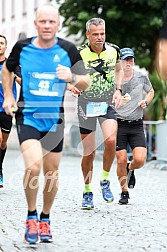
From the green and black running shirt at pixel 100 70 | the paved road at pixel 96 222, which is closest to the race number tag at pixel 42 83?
the paved road at pixel 96 222

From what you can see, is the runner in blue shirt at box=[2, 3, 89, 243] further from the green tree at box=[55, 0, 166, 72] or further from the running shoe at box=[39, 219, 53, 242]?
the green tree at box=[55, 0, 166, 72]

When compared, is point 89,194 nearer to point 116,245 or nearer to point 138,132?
point 138,132

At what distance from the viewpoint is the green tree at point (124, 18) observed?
25.5 meters

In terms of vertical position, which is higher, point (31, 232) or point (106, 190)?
point (31, 232)

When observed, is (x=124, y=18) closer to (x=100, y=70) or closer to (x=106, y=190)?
(x=106, y=190)

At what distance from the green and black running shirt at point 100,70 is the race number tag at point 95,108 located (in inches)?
2.1

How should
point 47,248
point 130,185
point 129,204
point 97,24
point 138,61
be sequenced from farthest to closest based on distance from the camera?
point 138,61 → point 130,185 → point 129,204 → point 97,24 → point 47,248

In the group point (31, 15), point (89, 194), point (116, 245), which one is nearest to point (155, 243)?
point (116, 245)

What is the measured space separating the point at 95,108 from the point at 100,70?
1.46ft

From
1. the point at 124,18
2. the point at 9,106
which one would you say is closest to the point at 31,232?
the point at 9,106

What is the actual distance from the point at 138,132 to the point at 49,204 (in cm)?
345

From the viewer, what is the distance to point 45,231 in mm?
6797

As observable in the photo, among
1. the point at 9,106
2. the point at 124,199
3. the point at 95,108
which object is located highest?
the point at 9,106

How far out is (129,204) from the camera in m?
9.99
